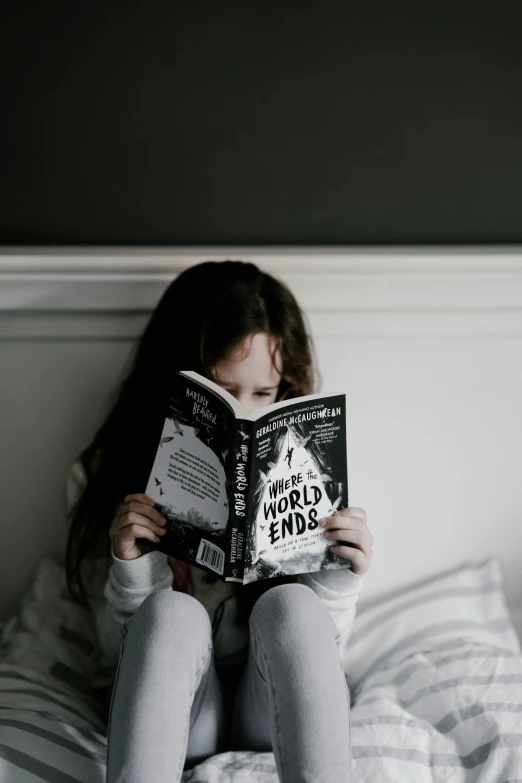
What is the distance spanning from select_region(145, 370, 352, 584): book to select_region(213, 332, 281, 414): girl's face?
13cm

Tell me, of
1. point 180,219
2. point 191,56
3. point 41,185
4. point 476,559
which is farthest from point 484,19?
point 476,559

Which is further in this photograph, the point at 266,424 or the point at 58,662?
the point at 58,662

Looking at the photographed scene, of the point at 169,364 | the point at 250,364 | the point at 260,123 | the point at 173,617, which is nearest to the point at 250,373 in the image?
the point at 250,364

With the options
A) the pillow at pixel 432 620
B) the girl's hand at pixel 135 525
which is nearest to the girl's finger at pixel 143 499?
the girl's hand at pixel 135 525

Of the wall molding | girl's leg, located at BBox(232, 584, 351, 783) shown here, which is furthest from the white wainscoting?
girl's leg, located at BBox(232, 584, 351, 783)

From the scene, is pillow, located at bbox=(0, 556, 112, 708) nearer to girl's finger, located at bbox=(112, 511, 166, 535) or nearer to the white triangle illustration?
girl's finger, located at bbox=(112, 511, 166, 535)

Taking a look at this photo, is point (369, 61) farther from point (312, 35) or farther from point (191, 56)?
point (191, 56)

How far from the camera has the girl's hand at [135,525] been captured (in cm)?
88

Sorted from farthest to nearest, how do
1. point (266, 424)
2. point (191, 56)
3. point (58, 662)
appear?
1. point (191, 56)
2. point (58, 662)
3. point (266, 424)

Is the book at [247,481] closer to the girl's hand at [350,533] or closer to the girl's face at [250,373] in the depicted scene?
the girl's hand at [350,533]

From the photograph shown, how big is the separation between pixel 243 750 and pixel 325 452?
1.32ft

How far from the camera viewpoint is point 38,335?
1.21 m

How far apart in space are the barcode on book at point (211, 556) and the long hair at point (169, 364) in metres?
0.20

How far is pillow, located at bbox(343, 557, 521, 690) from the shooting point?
1.10m
